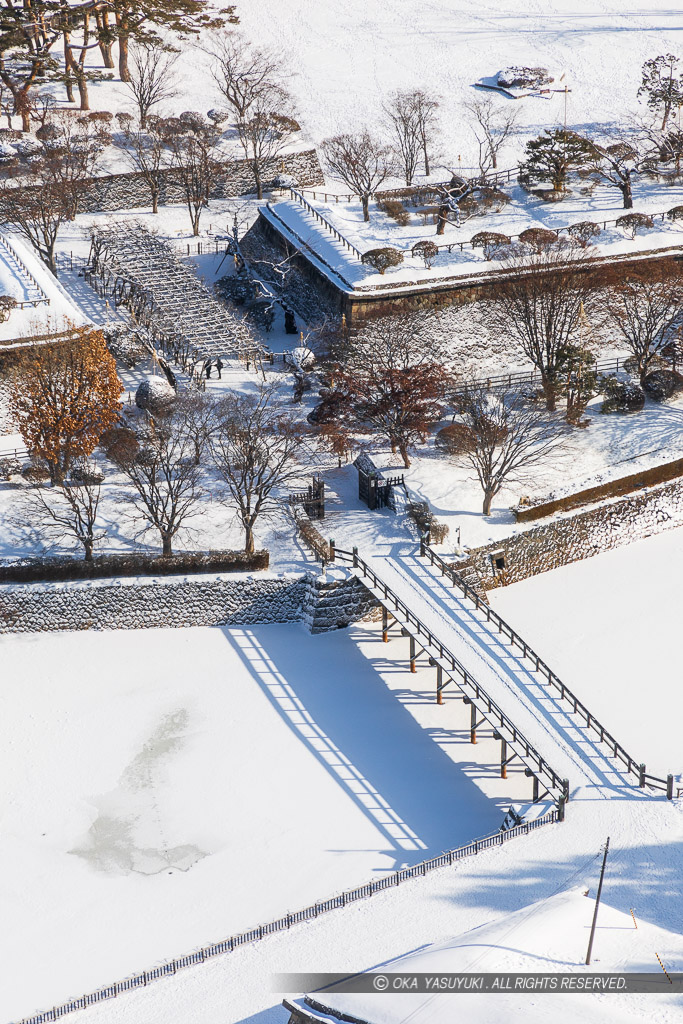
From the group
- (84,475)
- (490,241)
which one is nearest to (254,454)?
(84,475)

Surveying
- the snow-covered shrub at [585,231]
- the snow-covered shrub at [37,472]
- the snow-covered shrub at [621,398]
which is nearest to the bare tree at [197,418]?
the snow-covered shrub at [37,472]

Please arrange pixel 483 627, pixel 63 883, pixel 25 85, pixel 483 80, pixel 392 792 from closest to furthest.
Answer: pixel 63 883
pixel 392 792
pixel 483 627
pixel 25 85
pixel 483 80

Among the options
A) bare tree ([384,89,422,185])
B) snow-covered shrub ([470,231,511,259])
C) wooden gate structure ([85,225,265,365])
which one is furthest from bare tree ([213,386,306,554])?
bare tree ([384,89,422,185])

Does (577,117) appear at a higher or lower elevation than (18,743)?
higher

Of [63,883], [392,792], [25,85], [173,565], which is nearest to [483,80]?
[25,85]

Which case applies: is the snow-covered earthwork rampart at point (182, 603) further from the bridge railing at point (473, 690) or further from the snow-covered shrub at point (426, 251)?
the snow-covered shrub at point (426, 251)

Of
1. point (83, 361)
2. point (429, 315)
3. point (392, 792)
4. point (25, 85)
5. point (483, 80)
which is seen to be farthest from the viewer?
point (483, 80)

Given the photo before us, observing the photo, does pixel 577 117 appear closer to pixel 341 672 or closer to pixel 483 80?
pixel 483 80
